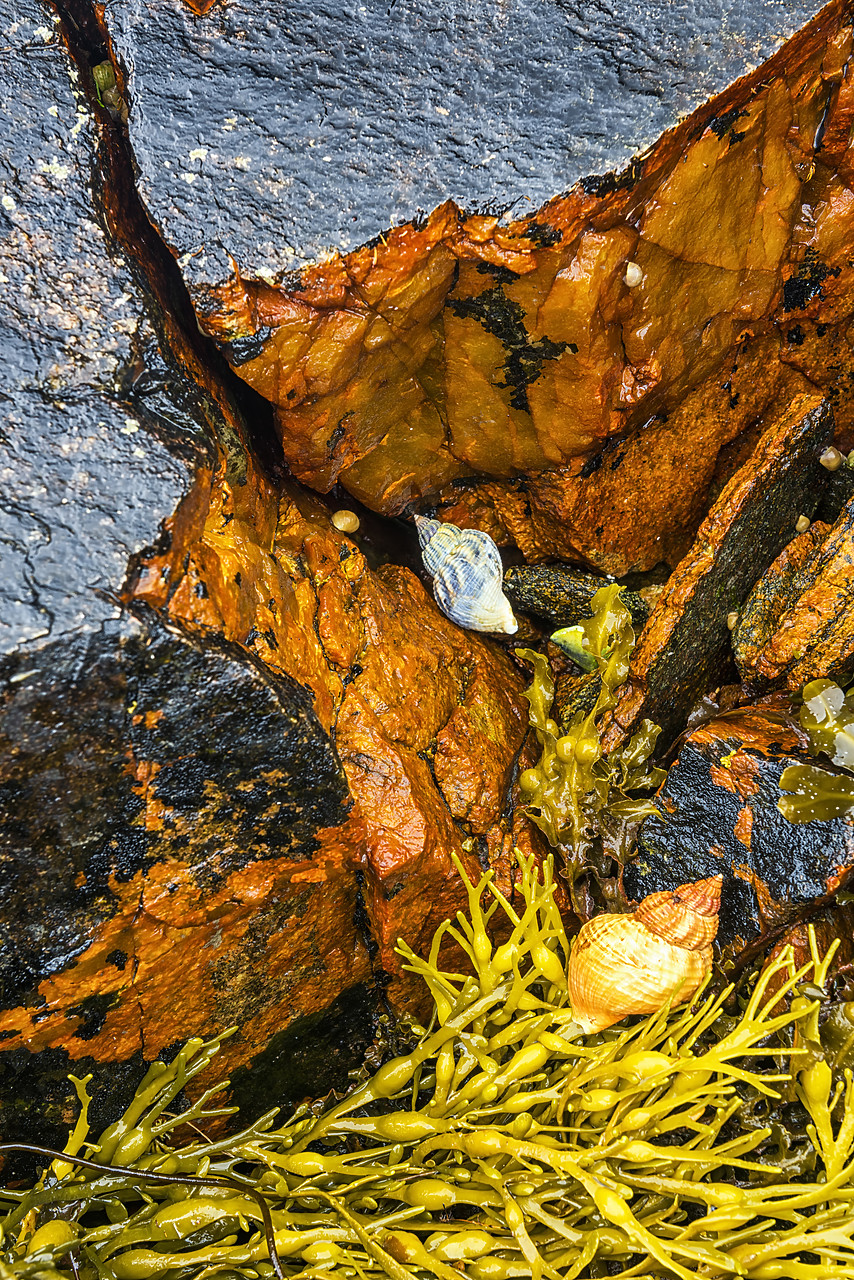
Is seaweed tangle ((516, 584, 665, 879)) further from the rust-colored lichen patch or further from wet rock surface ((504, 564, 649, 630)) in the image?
the rust-colored lichen patch

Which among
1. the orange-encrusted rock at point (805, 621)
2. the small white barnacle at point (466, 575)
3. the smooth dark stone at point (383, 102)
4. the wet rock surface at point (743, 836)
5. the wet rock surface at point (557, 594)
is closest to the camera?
the smooth dark stone at point (383, 102)

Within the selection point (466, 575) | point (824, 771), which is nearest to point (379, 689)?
point (466, 575)

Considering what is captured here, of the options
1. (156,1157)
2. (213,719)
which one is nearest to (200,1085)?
(156,1157)

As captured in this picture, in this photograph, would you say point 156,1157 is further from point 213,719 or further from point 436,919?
point 213,719

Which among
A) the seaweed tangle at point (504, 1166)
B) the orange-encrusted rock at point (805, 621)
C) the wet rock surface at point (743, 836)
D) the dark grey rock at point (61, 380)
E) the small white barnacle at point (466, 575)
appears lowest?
the seaweed tangle at point (504, 1166)

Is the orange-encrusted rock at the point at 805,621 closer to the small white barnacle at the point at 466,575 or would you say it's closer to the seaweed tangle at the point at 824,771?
the seaweed tangle at the point at 824,771

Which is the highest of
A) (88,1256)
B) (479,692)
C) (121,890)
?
(479,692)

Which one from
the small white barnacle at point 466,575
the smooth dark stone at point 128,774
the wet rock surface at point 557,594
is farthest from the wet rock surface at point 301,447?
the wet rock surface at point 557,594
